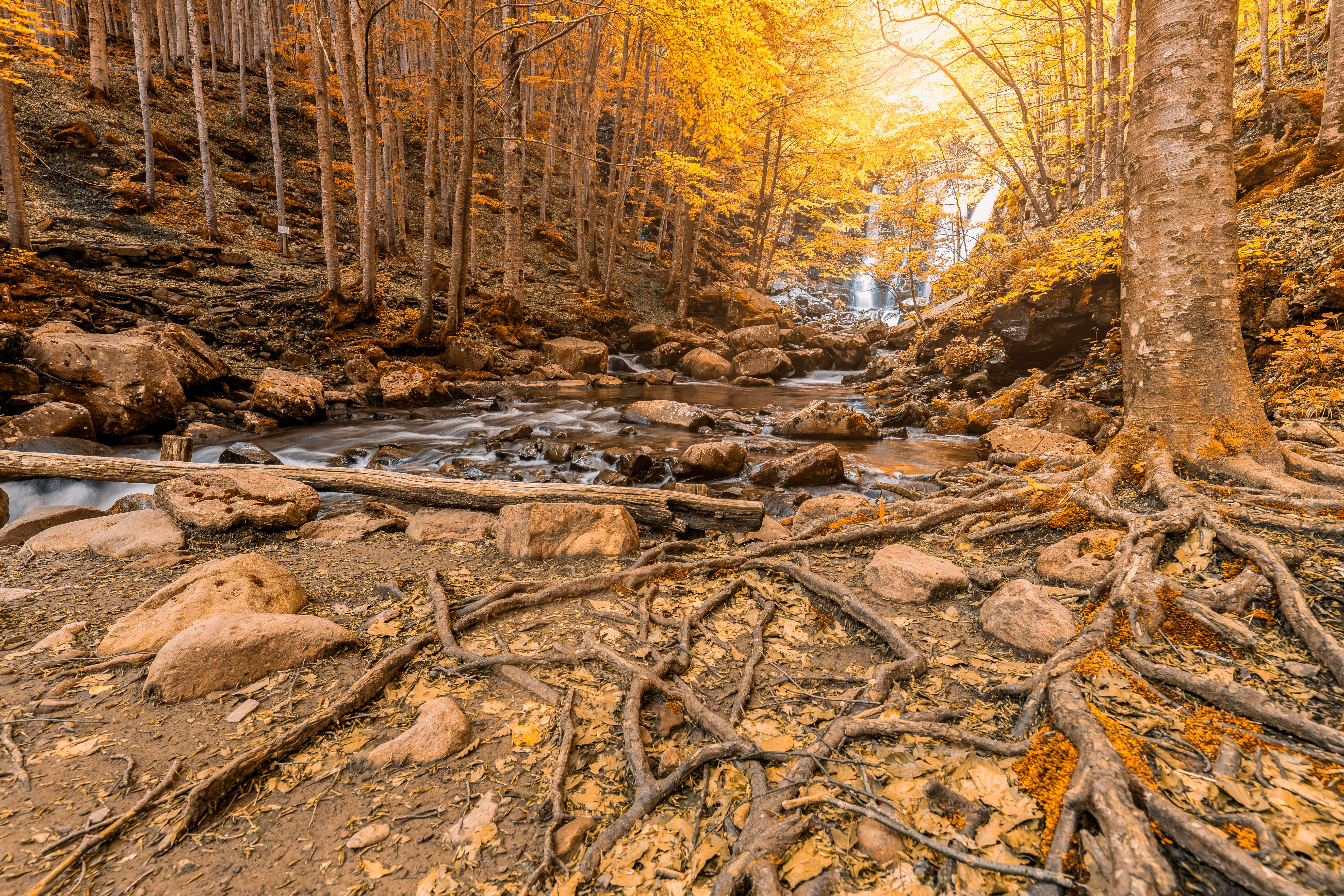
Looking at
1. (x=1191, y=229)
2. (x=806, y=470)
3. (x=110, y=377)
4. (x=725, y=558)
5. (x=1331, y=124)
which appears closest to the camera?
(x=1191, y=229)

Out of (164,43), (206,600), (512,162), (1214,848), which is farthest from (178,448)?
(164,43)

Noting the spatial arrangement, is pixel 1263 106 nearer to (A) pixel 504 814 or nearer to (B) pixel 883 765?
(B) pixel 883 765

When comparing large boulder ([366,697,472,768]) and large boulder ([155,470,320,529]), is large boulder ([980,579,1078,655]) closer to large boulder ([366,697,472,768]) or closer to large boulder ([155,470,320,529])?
large boulder ([366,697,472,768])

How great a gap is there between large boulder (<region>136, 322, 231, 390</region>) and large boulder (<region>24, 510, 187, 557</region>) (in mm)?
5128

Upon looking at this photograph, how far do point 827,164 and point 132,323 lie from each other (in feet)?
77.1

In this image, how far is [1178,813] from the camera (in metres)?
1.45

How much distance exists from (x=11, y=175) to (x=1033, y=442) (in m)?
20.2

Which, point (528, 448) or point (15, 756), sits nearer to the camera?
point (15, 756)

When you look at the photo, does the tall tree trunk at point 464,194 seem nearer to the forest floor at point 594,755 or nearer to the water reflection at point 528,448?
the water reflection at point 528,448

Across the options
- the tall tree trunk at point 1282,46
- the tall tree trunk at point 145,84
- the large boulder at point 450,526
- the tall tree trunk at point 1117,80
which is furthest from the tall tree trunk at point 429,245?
the tall tree trunk at point 1282,46

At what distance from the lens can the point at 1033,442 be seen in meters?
7.32

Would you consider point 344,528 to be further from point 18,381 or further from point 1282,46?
point 1282,46

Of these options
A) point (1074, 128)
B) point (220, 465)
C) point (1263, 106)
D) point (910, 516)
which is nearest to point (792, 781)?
point (910, 516)

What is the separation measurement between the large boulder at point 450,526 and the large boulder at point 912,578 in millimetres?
3398
